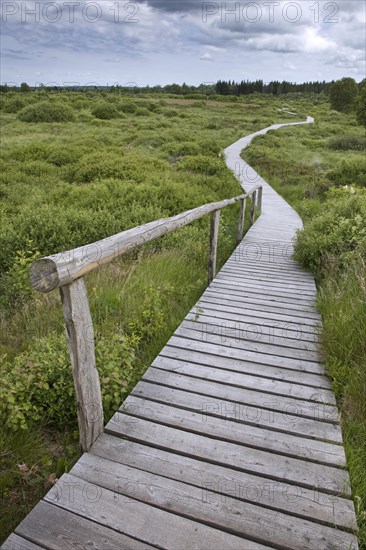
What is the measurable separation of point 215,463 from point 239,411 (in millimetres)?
556

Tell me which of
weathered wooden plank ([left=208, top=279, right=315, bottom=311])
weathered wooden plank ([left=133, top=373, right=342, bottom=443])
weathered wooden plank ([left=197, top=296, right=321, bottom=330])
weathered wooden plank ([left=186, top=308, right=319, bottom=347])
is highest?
weathered wooden plank ([left=133, top=373, right=342, bottom=443])

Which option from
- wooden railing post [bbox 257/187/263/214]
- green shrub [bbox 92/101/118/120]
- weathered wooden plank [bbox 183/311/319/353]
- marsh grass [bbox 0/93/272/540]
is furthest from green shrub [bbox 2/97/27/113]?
weathered wooden plank [bbox 183/311/319/353]

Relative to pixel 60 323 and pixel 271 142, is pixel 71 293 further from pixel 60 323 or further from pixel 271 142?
pixel 271 142

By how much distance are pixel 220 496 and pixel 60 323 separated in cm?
253

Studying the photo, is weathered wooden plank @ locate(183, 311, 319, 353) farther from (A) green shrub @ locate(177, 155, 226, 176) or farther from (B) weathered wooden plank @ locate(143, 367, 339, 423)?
(A) green shrub @ locate(177, 155, 226, 176)

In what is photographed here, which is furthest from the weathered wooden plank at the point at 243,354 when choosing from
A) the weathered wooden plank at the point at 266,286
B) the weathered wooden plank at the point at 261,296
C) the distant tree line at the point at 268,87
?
the distant tree line at the point at 268,87

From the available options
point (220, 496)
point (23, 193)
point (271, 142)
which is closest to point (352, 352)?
point (220, 496)

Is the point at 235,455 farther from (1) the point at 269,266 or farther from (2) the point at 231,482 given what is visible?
(1) the point at 269,266

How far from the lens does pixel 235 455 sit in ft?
8.16

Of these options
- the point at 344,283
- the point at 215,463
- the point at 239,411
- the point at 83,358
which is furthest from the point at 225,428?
the point at 344,283

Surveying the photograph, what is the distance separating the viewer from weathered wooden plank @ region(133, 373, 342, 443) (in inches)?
107

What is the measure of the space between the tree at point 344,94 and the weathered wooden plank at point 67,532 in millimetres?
77064

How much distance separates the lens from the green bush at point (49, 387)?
2736 millimetres

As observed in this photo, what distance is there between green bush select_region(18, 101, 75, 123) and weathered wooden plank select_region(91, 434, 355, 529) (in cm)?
3753
